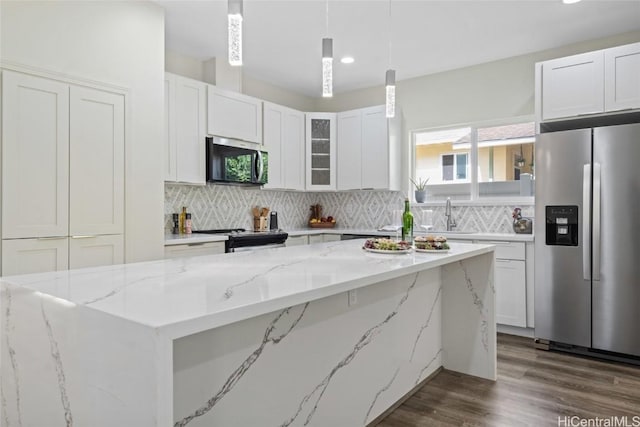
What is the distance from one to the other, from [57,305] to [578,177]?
3.64 metres

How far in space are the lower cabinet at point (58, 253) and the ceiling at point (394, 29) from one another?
194cm

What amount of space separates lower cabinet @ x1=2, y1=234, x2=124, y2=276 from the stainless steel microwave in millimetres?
1281

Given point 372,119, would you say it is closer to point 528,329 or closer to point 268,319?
point 528,329

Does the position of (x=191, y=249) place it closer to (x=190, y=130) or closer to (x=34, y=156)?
(x=190, y=130)

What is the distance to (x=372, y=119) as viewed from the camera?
514 centimetres

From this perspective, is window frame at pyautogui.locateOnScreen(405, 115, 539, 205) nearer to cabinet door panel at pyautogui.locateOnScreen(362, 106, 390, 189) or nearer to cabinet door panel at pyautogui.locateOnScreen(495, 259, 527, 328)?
cabinet door panel at pyautogui.locateOnScreen(362, 106, 390, 189)

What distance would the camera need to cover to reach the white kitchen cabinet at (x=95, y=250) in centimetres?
287

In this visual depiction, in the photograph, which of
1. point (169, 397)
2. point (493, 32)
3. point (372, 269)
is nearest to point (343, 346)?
point (372, 269)

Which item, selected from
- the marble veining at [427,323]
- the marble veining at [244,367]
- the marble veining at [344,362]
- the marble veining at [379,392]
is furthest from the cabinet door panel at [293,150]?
the marble veining at [244,367]

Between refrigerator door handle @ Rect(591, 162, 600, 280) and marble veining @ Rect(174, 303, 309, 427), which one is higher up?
refrigerator door handle @ Rect(591, 162, 600, 280)

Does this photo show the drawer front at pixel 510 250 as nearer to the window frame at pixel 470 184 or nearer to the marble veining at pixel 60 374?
the window frame at pixel 470 184

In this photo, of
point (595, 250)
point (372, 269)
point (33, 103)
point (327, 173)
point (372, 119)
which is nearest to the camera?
point (372, 269)

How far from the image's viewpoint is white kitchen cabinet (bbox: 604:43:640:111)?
3350 millimetres

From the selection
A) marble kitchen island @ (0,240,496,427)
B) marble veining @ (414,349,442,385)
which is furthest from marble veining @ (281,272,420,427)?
marble veining @ (414,349,442,385)
